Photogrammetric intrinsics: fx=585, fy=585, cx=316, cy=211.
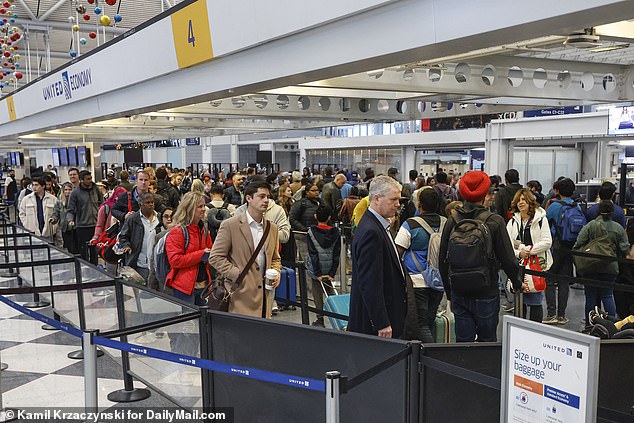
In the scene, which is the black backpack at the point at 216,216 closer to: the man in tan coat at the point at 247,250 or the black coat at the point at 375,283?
the man in tan coat at the point at 247,250

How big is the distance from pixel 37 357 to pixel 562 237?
6.07 m

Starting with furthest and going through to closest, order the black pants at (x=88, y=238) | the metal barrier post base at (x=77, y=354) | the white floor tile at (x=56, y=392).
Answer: the black pants at (x=88, y=238) < the metal barrier post base at (x=77, y=354) < the white floor tile at (x=56, y=392)

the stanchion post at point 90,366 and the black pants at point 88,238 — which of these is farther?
the black pants at point 88,238

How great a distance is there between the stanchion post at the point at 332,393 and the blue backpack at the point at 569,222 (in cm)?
555

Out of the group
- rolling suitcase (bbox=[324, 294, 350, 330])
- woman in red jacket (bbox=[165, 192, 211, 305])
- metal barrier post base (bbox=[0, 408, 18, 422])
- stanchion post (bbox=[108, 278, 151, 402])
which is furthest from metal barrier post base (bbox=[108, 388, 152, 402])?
rolling suitcase (bbox=[324, 294, 350, 330])

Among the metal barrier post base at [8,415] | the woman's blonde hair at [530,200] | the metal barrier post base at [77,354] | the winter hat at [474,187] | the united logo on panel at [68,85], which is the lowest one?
the metal barrier post base at [77,354]

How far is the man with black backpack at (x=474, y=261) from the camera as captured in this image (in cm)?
405

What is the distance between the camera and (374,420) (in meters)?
2.65

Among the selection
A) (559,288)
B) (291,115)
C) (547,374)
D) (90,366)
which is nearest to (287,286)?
(559,288)

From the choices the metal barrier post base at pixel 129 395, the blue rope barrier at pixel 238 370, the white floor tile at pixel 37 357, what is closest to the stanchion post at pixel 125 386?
the metal barrier post base at pixel 129 395

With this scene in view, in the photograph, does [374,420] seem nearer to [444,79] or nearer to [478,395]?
[478,395]

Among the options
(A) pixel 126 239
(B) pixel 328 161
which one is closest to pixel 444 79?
(A) pixel 126 239

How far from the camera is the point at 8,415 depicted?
4406 millimetres

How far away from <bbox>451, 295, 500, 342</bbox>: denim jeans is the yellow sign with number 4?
3.78 m
